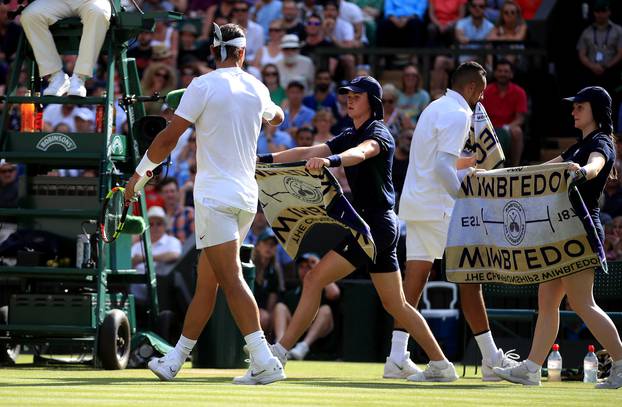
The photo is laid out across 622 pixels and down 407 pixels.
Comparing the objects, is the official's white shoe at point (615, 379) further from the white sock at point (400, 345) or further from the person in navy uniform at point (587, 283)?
the white sock at point (400, 345)

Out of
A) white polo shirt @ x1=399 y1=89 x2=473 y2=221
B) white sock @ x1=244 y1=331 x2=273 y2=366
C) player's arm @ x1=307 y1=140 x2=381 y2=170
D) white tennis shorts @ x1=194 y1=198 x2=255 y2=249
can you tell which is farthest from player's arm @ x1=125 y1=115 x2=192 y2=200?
white polo shirt @ x1=399 y1=89 x2=473 y2=221

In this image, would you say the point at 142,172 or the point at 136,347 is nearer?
the point at 142,172

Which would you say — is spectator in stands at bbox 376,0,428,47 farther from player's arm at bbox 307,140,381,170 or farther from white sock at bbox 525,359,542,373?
white sock at bbox 525,359,542,373

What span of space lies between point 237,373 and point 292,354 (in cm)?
353

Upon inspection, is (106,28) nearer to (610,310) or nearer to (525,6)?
(610,310)

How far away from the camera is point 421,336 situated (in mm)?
10344

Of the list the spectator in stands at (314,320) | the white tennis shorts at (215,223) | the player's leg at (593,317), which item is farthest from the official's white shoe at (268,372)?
the spectator in stands at (314,320)

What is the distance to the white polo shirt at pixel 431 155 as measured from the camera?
10.6 meters

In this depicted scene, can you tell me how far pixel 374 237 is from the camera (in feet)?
34.0

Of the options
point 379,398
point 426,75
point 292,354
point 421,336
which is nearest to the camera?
point 379,398

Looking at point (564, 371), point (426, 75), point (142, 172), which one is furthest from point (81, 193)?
point (426, 75)

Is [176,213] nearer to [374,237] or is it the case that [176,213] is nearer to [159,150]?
[374,237]

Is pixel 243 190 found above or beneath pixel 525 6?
beneath

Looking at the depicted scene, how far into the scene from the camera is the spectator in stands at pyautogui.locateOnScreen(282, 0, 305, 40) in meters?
21.5
